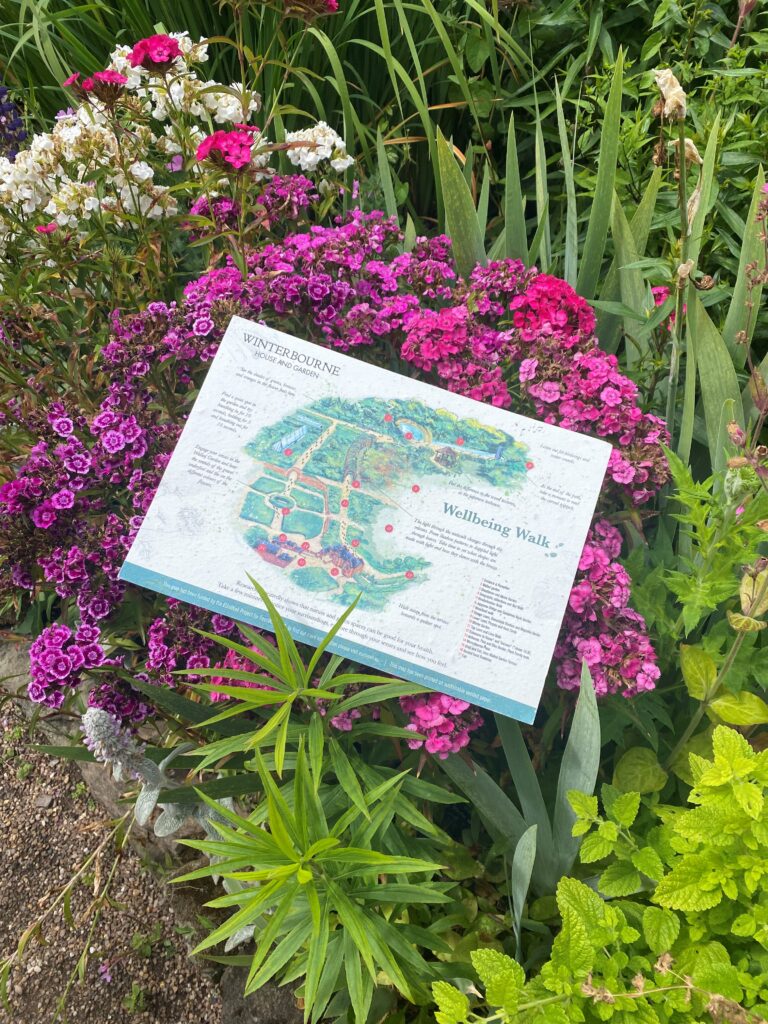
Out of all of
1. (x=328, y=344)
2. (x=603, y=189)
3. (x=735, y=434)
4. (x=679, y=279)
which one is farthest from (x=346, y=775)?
(x=603, y=189)

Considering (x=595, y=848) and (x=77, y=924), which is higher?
(x=595, y=848)

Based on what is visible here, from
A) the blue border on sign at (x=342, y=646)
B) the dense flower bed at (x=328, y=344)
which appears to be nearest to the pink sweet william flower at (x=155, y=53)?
the dense flower bed at (x=328, y=344)

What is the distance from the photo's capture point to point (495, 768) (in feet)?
5.63

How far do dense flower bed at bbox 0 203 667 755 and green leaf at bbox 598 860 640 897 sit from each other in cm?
30

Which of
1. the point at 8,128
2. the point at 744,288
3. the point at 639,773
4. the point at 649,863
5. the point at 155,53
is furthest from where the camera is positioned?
the point at 8,128

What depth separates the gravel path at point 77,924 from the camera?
6.52ft

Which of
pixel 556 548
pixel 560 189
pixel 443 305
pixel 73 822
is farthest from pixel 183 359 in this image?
pixel 560 189

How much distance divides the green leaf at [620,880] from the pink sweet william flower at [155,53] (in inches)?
69.7

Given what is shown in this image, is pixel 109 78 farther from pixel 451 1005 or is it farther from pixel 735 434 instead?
pixel 451 1005

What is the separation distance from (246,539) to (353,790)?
1.48 feet

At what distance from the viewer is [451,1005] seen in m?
1.09

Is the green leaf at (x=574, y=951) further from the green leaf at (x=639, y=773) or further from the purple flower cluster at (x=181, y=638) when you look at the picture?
the purple flower cluster at (x=181, y=638)

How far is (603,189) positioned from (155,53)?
3.29 ft

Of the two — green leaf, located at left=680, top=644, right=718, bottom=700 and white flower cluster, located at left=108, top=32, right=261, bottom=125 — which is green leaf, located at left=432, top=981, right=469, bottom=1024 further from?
white flower cluster, located at left=108, top=32, right=261, bottom=125
